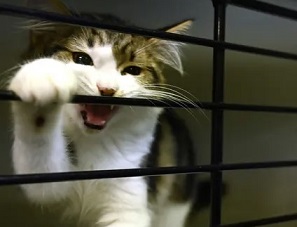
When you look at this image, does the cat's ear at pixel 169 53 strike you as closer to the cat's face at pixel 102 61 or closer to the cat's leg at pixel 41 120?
the cat's face at pixel 102 61

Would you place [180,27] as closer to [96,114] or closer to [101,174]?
[96,114]

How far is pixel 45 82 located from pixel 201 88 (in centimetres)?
52

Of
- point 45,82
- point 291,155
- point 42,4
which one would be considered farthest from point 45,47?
point 291,155

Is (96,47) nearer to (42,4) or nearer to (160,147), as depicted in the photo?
(42,4)

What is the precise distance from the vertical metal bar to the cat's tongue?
0.60 feet

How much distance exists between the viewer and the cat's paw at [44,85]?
1.66 ft

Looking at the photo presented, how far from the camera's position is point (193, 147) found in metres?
1.02

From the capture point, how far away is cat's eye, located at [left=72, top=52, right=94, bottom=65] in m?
0.79

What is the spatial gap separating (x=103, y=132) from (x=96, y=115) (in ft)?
0.12

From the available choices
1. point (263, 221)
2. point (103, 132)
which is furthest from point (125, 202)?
point (263, 221)

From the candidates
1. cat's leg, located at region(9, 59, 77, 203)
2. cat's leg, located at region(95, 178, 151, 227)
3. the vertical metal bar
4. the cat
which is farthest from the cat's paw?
cat's leg, located at region(95, 178, 151, 227)

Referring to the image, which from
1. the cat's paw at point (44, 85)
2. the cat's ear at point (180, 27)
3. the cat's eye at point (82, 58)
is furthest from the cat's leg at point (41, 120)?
the cat's ear at point (180, 27)

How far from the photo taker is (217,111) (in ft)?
2.26

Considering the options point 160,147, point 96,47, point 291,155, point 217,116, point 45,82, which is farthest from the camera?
point 291,155
